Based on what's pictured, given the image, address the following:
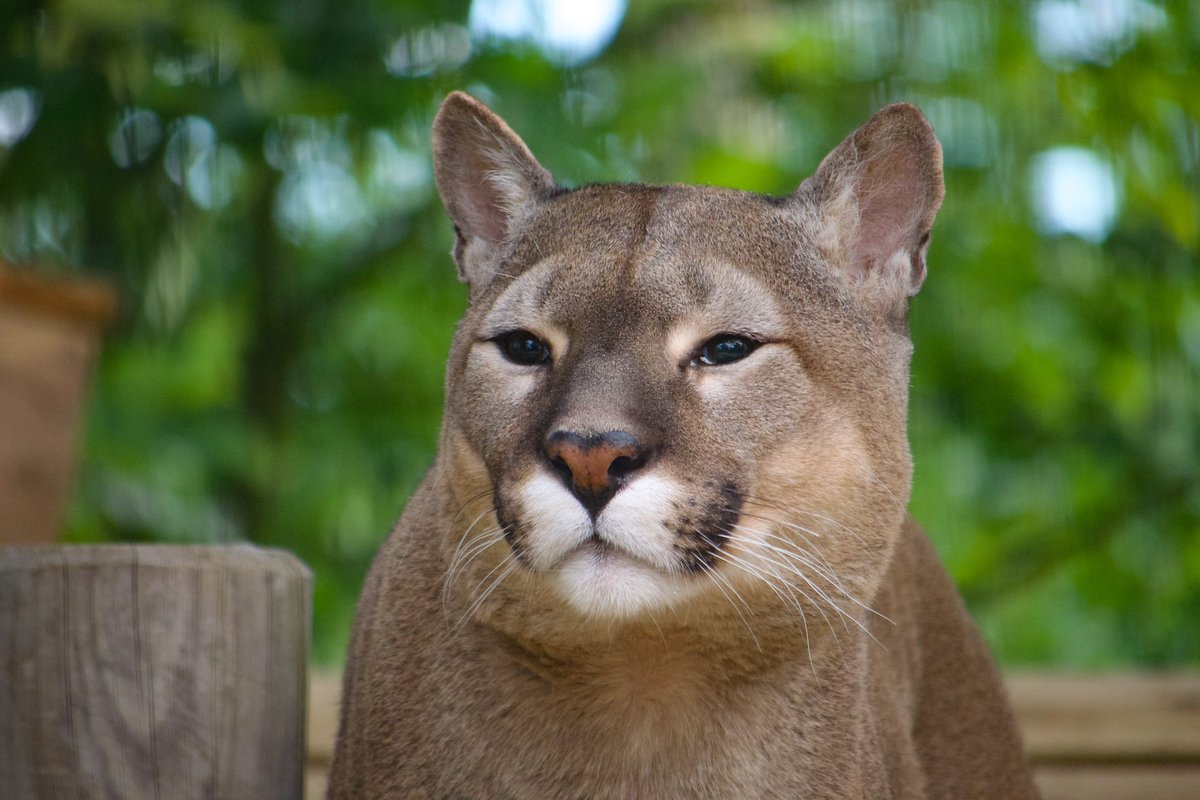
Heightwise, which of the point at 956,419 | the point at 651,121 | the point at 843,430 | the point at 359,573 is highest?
the point at 651,121

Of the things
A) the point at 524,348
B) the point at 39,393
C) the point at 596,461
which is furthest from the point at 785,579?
the point at 39,393

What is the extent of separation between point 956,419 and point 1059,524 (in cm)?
84

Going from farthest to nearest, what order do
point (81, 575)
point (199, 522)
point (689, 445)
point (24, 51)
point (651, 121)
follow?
1. point (199, 522)
2. point (651, 121)
3. point (24, 51)
4. point (81, 575)
5. point (689, 445)

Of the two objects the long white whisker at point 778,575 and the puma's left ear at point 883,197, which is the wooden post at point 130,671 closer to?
the long white whisker at point 778,575

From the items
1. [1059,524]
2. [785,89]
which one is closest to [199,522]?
[785,89]

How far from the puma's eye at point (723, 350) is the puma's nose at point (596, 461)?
1.25 feet

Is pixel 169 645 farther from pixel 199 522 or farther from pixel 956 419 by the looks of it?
pixel 956 419

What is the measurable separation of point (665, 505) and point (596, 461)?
0.16m

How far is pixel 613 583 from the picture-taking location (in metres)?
2.71

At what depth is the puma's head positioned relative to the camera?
106 inches

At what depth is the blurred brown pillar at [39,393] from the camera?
225 inches

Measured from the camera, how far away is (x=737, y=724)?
9.89 feet

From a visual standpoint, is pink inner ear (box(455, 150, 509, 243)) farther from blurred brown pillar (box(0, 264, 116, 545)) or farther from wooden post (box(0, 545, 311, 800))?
blurred brown pillar (box(0, 264, 116, 545))

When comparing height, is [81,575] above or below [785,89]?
below
